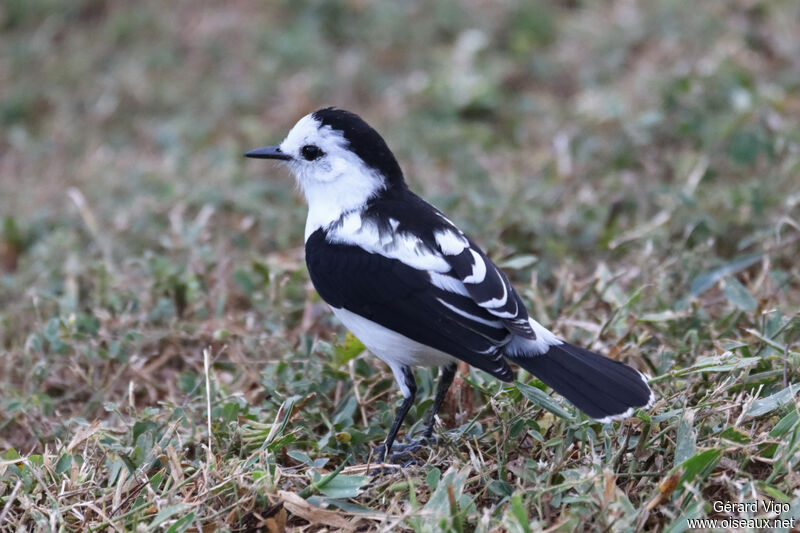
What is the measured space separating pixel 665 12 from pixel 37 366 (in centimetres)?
604

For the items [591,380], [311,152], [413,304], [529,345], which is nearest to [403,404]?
[413,304]

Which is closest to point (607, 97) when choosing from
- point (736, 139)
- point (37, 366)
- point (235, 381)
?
point (736, 139)

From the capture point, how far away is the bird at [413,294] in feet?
11.4

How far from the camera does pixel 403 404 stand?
152 inches

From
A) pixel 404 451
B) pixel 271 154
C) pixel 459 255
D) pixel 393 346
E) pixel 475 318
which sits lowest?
pixel 404 451

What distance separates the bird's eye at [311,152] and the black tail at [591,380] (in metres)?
1.36

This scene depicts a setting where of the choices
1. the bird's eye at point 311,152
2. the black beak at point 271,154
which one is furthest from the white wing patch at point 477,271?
the black beak at point 271,154

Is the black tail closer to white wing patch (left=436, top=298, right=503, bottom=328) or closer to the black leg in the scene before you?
white wing patch (left=436, top=298, right=503, bottom=328)

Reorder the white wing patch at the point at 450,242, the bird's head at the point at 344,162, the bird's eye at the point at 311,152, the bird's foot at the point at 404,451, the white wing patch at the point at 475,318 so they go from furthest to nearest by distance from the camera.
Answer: the bird's eye at the point at 311,152
the bird's head at the point at 344,162
the white wing patch at the point at 450,242
the bird's foot at the point at 404,451
the white wing patch at the point at 475,318

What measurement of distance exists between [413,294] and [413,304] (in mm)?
44

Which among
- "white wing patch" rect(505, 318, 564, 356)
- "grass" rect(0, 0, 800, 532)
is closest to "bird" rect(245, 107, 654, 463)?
"white wing patch" rect(505, 318, 564, 356)

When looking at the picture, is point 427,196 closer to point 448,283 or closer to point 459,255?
point 459,255

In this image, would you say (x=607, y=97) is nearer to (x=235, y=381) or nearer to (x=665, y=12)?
(x=665, y=12)

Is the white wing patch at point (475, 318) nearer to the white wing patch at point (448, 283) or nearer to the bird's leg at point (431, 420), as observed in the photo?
the white wing patch at point (448, 283)
